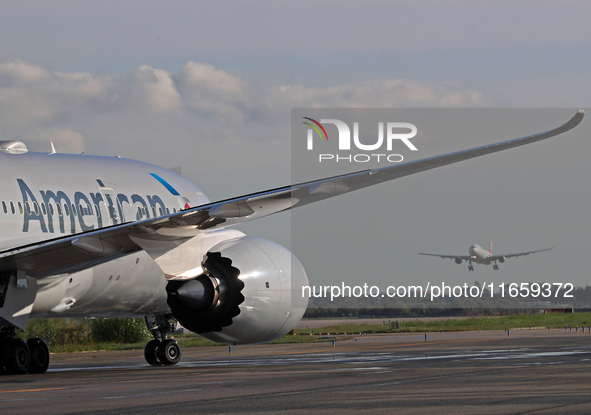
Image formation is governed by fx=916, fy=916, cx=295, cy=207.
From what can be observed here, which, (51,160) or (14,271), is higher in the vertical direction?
(51,160)

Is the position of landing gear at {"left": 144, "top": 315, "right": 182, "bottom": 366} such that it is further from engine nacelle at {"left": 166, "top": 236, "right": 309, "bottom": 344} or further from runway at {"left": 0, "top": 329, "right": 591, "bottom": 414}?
engine nacelle at {"left": 166, "top": 236, "right": 309, "bottom": 344}

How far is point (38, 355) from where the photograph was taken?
17.9m

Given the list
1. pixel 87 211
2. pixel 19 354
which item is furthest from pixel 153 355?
pixel 87 211

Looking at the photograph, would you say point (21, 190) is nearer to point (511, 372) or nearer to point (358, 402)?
point (358, 402)

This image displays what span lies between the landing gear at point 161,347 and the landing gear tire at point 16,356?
3.78 meters

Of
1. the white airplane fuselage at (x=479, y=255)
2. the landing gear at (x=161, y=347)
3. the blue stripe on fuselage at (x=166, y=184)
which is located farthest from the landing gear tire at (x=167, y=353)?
the white airplane fuselage at (x=479, y=255)

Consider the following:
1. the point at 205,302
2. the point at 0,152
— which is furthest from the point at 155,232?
the point at 0,152

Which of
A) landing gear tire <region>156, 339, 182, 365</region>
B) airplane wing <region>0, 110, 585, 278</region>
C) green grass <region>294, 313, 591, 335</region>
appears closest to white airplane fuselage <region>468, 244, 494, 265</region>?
green grass <region>294, 313, 591, 335</region>

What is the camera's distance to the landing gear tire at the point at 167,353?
20906 mm

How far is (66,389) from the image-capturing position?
13422 millimetres

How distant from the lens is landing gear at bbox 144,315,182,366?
20922 millimetres

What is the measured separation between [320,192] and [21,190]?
18.8 ft

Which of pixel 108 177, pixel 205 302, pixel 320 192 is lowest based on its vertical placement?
pixel 205 302

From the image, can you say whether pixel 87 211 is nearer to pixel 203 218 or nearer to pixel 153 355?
pixel 203 218
